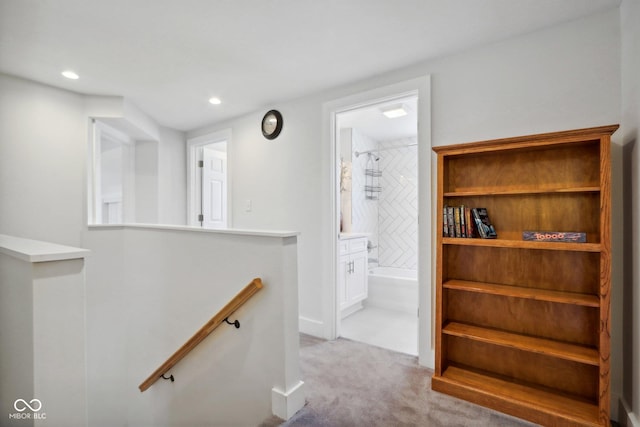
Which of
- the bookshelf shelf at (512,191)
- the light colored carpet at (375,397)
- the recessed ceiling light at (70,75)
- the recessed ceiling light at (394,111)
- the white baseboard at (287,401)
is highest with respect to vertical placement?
the recessed ceiling light at (70,75)

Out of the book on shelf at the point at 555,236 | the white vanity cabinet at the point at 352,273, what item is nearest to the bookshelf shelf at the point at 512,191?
the book on shelf at the point at 555,236

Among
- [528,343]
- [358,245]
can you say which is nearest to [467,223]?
[528,343]

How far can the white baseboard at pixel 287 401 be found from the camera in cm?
179

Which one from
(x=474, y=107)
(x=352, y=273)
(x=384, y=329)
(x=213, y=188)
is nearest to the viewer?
(x=474, y=107)

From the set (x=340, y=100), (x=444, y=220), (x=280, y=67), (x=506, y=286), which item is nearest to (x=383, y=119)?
(x=340, y=100)

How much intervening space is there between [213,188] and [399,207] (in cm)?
294

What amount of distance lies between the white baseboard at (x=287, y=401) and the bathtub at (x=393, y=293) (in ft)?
7.50

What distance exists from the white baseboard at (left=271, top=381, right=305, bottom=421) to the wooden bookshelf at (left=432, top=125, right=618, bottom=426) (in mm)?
928

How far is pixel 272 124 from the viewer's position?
10.9 feet

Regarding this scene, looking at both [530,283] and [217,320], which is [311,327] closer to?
[217,320]

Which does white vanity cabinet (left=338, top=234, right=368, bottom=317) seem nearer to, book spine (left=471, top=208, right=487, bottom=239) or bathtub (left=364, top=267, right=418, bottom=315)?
bathtub (left=364, top=267, right=418, bottom=315)

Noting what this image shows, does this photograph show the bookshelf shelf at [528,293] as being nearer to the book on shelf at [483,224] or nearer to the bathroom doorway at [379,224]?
the book on shelf at [483,224]

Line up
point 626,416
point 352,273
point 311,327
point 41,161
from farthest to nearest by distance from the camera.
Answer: point 352,273, point 311,327, point 41,161, point 626,416

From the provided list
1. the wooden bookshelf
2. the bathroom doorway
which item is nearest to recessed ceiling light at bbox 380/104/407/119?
the bathroom doorway
